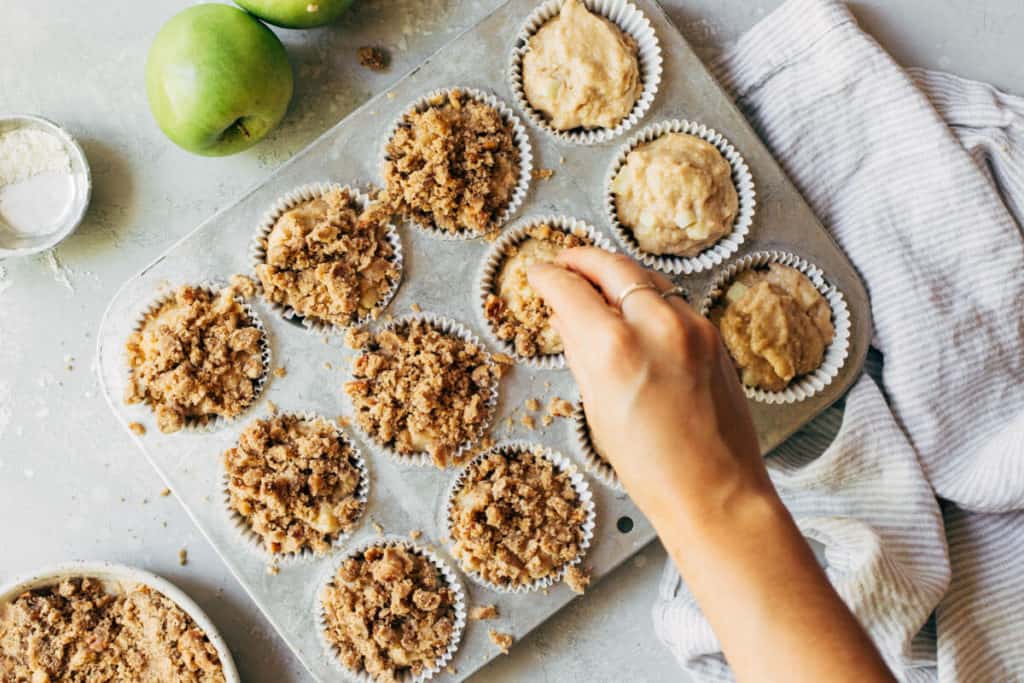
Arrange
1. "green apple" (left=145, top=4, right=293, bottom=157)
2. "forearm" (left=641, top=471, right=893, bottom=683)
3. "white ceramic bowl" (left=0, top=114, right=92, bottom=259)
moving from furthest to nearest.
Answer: "white ceramic bowl" (left=0, top=114, right=92, bottom=259) → "green apple" (left=145, top=4, right=293, bottom=157) → "forearm" (left=641, top=471, right=893, bottom=683)

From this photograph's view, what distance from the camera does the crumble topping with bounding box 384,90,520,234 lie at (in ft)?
7.05

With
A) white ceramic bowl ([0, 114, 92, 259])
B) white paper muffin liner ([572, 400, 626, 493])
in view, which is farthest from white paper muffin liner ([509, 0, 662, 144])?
white ceramic bowl ([0, 114, 92, 259])

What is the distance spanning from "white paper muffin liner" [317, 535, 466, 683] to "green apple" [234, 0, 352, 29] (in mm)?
1332

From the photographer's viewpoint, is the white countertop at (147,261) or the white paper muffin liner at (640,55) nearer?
the white paper muffin liner at (640,55)

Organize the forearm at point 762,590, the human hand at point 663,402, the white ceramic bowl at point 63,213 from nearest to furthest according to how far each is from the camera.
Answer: the forearm at point 762,590 → the human hand at point 663,402 → the white ceramic bowl at point 63,213

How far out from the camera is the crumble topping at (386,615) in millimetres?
2143

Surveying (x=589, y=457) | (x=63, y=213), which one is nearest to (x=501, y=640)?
(x=589, y=457)

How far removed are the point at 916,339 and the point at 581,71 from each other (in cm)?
110

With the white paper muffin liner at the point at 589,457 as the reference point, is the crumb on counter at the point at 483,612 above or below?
below

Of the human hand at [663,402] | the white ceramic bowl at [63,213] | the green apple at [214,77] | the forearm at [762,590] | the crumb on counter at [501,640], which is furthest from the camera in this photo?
the white ceramic bowl at [63,213]

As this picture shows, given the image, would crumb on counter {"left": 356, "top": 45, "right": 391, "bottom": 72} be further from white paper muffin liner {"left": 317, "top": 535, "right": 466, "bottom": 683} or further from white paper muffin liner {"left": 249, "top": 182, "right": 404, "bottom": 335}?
white paper muffin liner {"left": 317, "top": 535, "right": 466, "bottom": 683}

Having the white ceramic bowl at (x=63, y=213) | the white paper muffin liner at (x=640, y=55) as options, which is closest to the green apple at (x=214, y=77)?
the white ceramic bowl at (x=63, y=213)

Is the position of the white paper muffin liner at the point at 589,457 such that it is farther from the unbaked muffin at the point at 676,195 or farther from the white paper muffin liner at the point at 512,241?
the unbaked muffin at the point at 676,195

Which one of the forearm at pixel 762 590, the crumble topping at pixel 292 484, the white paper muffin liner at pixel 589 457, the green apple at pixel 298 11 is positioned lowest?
the crumble topping at pixel 292 484
